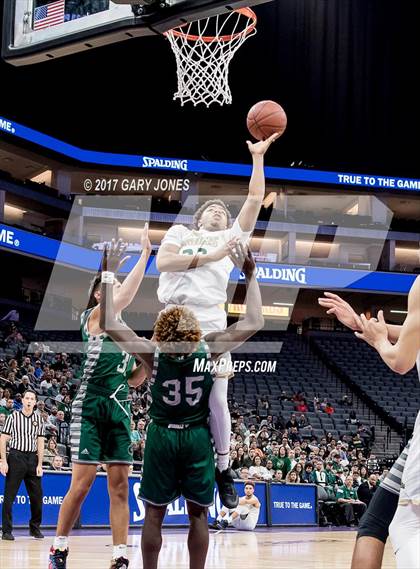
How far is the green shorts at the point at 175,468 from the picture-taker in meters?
4.84

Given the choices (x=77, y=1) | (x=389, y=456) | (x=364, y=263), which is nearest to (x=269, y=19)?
(x=364, y=263)

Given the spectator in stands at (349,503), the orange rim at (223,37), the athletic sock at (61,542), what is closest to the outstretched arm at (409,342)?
the athletic sock at (61,542)

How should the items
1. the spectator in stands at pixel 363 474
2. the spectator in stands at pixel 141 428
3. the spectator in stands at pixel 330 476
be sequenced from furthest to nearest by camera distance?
the spectator in stands at pixel 363 474
the spectator in stands at pixel 330 476
the spectator in stands at pixel 141 428

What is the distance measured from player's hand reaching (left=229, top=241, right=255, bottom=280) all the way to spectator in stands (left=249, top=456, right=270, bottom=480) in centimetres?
1065

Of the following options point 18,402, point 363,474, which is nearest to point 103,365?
point 18,402

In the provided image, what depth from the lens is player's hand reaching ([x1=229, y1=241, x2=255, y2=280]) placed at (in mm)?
4918

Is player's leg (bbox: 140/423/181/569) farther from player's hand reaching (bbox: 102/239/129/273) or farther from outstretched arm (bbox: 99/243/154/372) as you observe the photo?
player's hand reaching (bbox: 102/239/129/273)

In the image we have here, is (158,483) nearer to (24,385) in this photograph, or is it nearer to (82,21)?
(82,21)

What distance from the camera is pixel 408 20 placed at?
31125 millimetres

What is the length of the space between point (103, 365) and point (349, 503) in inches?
454

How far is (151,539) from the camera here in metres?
4.79

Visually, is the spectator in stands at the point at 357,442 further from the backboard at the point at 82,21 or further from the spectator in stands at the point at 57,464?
the backboard at the point at 82,21

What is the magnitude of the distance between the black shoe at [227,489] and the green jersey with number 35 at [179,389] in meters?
0.66

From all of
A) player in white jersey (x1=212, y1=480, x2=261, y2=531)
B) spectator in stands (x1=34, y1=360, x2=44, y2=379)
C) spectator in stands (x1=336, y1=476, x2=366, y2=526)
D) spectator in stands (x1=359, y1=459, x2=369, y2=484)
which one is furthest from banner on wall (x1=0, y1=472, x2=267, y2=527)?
spectator in stands (x1=34, y1=360, x2=44, y2=379)
